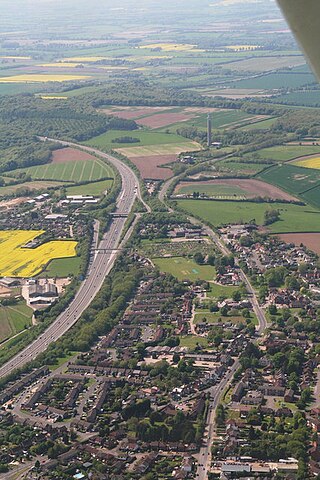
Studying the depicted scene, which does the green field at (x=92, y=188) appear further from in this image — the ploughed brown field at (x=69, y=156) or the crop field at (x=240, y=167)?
the crop field at (x=240, y=167)

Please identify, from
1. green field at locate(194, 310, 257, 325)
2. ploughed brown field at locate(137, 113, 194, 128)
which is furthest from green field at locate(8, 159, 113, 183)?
green field at locate(194, 310, 257, 325)

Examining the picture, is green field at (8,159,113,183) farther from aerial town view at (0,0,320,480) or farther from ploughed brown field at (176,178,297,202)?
ploughed brown field at (176,178,297,202)

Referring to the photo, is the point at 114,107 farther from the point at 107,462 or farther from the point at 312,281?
the point at 107,462

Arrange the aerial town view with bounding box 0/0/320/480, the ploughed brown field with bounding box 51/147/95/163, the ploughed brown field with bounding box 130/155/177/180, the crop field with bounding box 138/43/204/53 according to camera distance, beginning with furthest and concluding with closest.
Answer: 1. the crop field with bounding box 138/43/204/53
2. the ploughed brown field with bounding box 51/147/95/163
3. the ploughed brown field with bounding box 130/155/177/180
4. the aerial town view with bounding box 0/0/320/480

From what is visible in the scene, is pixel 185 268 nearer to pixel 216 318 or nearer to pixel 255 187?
pixel 216 318

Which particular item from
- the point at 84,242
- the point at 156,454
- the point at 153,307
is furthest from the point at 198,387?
the point at 84,242

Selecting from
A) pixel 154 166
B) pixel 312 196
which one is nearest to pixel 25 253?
pixel 312 196
